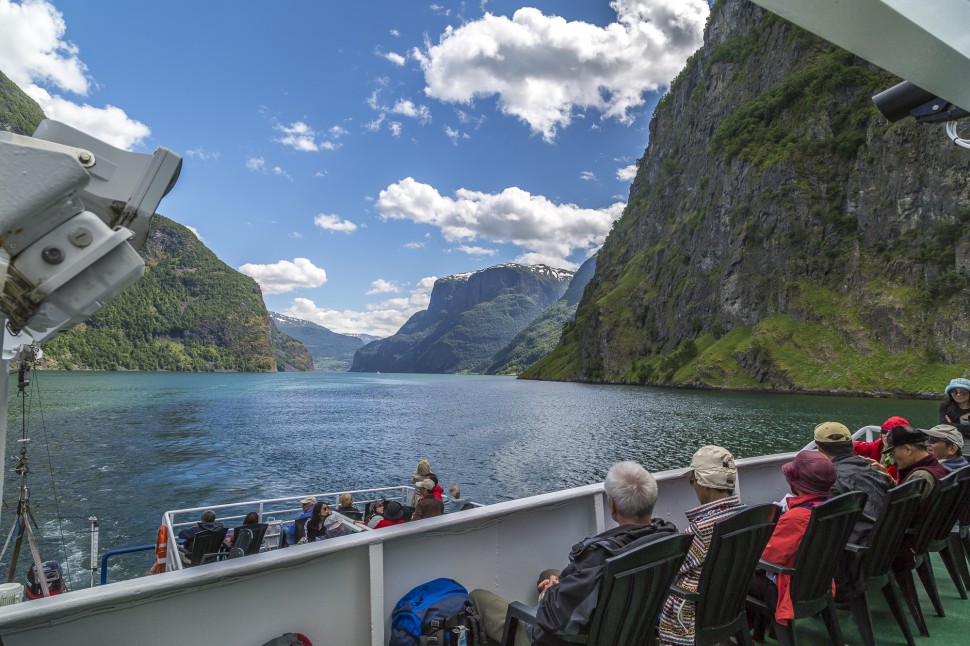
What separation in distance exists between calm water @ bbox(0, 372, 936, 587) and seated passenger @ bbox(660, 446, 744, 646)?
14.6 metres

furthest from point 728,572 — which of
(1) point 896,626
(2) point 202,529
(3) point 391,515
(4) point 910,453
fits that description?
(2) point 202,529

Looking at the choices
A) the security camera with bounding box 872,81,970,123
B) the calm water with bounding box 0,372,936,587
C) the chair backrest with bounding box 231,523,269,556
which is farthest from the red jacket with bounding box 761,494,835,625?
the calm water with bounding box 0,372,936,587

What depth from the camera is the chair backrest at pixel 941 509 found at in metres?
3.91

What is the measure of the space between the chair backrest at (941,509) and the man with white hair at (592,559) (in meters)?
2.62

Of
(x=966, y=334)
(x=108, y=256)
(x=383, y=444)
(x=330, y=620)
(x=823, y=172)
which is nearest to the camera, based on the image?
(x=108, y=256)

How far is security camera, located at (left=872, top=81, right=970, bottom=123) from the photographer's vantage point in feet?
10.2

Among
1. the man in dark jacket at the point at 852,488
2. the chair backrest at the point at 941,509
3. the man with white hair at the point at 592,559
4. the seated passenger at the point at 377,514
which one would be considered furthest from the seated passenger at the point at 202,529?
the chair backrest at the point at 941,509

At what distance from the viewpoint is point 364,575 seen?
3.19m

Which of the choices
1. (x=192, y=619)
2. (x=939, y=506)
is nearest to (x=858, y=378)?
(x=939, y=506)

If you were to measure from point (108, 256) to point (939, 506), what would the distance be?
5.31m

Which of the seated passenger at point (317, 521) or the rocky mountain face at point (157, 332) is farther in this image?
the rocky mountain face at point (157, 332)

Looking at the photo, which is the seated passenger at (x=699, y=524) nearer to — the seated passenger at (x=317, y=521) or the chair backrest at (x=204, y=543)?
the seated passenger at (x=317, y=521)

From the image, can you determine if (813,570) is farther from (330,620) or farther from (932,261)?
(932,261)

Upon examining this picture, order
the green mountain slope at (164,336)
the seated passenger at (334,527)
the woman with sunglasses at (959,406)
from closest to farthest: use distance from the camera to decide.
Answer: the woman with sunglasses at (959,406) < the seated passenger at (334,527) < the green mountain slope at (164,336)
